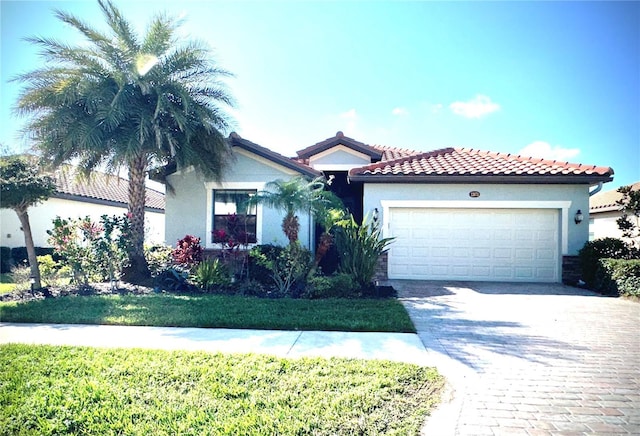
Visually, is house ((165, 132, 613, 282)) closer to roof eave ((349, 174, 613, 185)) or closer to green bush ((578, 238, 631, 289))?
roof eave ((349, 174, 613, 185))

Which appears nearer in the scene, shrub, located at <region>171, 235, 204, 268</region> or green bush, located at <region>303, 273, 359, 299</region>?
green bush, located at <region>303, 273, 359, 299</region>

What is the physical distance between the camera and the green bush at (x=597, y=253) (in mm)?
10234

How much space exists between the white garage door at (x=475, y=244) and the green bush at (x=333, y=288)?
3.55 meters

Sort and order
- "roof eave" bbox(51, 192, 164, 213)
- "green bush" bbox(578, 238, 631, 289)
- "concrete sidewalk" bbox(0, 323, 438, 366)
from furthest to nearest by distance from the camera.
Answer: "roof eave" bbox(51, 192, 164, 213) → "green bush" bbox(578, 238, 631, 289) → "concrete sidewalk" bbox(0, 323, 438, 366)

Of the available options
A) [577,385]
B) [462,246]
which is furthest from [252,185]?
[577,385]

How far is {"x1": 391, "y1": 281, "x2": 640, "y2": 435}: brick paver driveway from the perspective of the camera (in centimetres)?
327

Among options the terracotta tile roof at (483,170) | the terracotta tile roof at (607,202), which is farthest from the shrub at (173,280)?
the terracotta tile roof at (607,202)

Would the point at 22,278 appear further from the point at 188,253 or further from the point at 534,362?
the point at 534,362

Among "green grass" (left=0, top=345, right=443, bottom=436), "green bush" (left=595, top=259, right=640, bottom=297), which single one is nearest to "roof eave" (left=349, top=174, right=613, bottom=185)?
"green bush" (left=595, top=259, right=640, bottom=297)

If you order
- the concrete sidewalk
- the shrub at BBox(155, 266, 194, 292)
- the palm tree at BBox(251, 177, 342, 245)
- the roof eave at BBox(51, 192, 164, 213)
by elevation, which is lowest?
the concrete sidewalk

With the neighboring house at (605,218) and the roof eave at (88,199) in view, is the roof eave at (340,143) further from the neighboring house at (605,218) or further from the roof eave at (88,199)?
the neighboring house at (605,218)

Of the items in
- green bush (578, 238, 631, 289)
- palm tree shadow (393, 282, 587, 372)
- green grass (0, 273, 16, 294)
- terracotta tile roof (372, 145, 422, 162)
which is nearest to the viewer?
palm tree shadow (393, 282, 587, 372)

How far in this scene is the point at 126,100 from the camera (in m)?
9.55

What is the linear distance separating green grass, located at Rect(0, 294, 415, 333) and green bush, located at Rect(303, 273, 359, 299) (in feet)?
1.76
